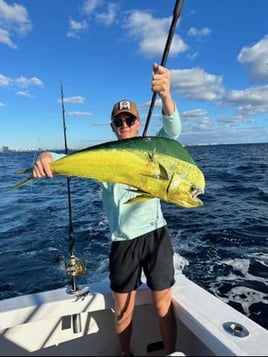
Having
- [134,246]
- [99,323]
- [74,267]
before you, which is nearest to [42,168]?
[134,246]

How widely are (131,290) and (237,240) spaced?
6.04 metres

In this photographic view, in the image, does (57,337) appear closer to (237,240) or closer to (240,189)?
(237,240)

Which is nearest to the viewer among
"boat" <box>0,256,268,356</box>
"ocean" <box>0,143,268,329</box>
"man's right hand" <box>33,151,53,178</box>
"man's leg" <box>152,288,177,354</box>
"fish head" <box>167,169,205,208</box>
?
"fish head" <box>167,169,205,208</box>

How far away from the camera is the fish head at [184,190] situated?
1.71 m

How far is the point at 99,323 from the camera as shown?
118 inches

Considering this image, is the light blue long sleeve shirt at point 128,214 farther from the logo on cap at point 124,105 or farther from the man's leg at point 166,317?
the man's leg at point 166,317

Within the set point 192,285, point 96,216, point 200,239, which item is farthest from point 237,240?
point 192,285

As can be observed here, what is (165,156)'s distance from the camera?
5.77 feet

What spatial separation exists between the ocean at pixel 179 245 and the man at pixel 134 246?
0.68 metres

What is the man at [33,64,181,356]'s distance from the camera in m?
2.50

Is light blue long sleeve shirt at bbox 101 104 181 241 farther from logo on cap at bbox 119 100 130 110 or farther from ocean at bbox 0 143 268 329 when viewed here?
ocean at bbox 0 143 268 329

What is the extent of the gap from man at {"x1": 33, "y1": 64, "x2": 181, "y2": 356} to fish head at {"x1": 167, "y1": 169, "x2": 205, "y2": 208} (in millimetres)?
759

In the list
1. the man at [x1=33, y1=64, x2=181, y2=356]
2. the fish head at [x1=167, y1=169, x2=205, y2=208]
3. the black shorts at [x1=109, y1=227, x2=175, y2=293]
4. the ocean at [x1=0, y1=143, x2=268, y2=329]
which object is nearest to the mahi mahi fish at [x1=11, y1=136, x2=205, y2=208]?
the fish head at [x1=167, y1=169, x2=205, y2=208]

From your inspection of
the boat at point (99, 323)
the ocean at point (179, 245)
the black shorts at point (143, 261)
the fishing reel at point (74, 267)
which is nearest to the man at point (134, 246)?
the black shorts at point (143, 261)
